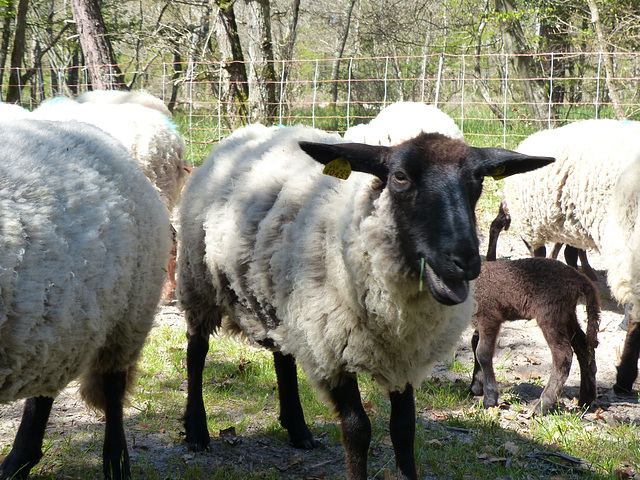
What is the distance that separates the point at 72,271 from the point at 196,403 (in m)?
1.51

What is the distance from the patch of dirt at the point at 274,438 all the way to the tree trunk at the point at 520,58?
29.2 ft

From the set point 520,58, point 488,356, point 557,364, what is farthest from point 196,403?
point 520,58

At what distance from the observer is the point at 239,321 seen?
141 inches

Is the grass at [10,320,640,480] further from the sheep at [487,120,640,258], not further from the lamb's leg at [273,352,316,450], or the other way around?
the sheep at [487,120,640,258]

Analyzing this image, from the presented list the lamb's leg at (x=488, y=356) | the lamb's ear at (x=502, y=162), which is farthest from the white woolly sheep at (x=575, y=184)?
the lamb's ear at (x=502, y=162)

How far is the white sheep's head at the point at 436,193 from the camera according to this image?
239 centimetres

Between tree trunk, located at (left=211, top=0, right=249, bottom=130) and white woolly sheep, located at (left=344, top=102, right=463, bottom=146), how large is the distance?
462cm

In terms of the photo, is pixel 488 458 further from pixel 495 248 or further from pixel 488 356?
pixel 495 248

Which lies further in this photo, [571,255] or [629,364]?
[571,255]

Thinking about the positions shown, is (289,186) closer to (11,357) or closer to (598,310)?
(11,357)

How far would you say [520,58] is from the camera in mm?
13953

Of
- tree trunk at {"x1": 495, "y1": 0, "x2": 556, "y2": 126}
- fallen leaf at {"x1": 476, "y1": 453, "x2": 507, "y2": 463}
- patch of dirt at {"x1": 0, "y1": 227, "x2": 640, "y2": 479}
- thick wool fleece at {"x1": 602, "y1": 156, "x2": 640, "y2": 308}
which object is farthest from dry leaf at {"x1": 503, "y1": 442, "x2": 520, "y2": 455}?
tree trunk at {"x1": 495, "y1": 0, "x2": 556, "y2": 126}

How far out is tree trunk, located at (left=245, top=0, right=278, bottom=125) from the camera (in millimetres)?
10867

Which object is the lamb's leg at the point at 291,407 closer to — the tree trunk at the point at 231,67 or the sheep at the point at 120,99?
the sheep at the point at 120,99
